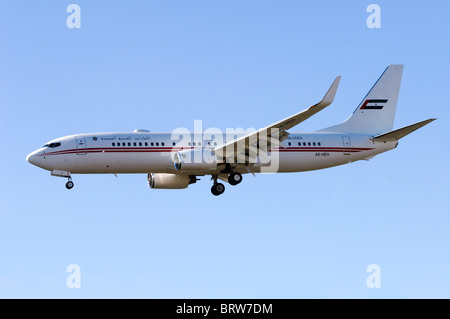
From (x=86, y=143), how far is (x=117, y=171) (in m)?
2.85

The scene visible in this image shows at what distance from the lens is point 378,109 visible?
66.8m

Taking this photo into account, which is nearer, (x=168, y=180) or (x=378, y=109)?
(x=168, y=180)

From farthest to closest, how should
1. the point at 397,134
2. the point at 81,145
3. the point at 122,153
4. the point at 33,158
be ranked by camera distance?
the point at 397,134 → the point at 33,158 → the point at 81,145 → the point at 122,153

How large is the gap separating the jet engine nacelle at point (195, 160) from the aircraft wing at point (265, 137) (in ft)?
2.13

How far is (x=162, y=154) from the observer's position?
59812 millimetres

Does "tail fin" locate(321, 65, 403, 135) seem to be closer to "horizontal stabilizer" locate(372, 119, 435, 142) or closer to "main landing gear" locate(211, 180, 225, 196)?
"horizontal stabilizer" locate(372, 119, 435, 142)

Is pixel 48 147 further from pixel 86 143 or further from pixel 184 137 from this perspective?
pixel 184 137

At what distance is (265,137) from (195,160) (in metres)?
5.02

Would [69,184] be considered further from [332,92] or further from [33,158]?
[332,92]

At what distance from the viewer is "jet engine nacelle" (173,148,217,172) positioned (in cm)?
5791

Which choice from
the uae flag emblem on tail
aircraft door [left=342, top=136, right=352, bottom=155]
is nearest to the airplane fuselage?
aircraft door [left=342, top=136, right=352, bottom=155]

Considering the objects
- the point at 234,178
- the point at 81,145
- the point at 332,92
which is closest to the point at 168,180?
the point at 234,178

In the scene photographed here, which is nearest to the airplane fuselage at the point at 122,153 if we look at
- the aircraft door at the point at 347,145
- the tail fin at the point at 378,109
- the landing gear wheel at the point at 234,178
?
the landing gear wheel at the point at 234,178

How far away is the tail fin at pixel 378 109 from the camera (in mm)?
65750
